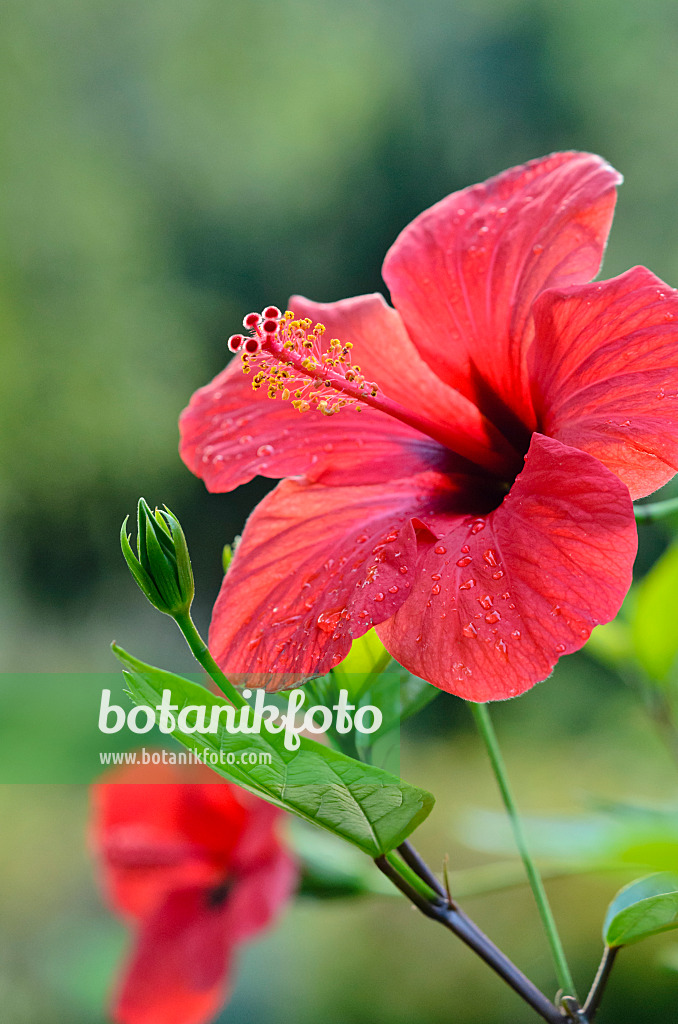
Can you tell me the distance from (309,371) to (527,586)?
0.17 m

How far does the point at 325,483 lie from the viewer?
0.47 metres

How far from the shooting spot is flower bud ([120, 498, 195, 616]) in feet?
1.30

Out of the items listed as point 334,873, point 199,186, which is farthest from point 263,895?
point 199,186

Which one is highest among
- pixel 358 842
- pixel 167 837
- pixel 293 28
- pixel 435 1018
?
pixel 293 28

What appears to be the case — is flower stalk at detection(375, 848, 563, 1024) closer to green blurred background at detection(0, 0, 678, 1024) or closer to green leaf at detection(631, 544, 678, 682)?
green leaf at detection(631, 544, 678, 682)

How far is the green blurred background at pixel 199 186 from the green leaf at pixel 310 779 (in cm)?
445

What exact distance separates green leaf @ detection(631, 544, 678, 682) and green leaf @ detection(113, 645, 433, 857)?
1.25 feet

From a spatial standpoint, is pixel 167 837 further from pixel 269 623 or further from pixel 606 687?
pixel 606 687

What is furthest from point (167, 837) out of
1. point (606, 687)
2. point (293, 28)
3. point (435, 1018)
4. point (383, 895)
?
point (293, 28)

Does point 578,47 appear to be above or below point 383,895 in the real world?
above

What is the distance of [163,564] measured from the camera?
401 mm

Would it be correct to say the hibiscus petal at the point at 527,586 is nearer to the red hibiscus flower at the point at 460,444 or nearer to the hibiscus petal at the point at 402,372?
the red hibiscus flower at the point at 460,444

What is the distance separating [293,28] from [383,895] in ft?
26.0

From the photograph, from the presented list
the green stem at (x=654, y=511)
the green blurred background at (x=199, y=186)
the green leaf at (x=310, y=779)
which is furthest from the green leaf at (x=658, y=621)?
the green blurred background at (x=199, y=186)
